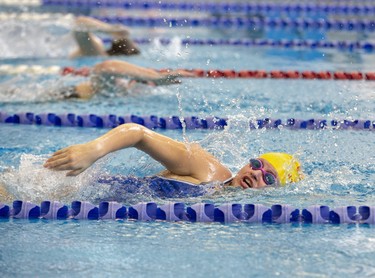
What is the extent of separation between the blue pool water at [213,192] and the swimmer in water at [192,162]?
6 cm

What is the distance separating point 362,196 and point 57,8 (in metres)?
6.21

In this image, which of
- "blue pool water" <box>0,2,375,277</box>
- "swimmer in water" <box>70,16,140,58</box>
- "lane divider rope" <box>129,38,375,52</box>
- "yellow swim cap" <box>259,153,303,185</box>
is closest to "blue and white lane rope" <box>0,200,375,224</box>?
"blue pool water" <box>0,2,375,277</box>

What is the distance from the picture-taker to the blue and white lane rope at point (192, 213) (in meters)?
3.05

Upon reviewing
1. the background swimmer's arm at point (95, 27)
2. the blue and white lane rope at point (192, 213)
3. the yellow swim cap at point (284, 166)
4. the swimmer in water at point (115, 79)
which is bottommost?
the blue and white lane rope at point (192, 213)

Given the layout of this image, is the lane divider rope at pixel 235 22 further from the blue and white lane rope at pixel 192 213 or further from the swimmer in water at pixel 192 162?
the blue and white lane rope at pixel 192 213

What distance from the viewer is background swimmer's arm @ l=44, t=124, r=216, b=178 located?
283cm

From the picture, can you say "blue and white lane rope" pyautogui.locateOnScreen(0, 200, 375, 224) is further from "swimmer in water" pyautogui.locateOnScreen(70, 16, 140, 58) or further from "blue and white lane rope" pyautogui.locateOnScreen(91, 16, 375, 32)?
"blue and white lane rope" pyautogui.locateOnScreen(91, 16, 375, 32)

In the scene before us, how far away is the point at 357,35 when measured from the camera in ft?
25.7

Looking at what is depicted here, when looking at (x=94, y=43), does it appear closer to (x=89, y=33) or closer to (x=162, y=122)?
(x=89, y=33)

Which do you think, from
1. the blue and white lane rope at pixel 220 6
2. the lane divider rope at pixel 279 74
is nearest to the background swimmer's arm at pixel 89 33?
the lane divider rope at pixel 279 74

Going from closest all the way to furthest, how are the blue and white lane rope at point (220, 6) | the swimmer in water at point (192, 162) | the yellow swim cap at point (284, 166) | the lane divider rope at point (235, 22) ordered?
1. the swimmer in water at point (192, 162)
2. the yellow swim cap at point (284, 166)
3. the lane divider rope at point (235, 22)
4. the blue and white lane rope at point (220, 6)

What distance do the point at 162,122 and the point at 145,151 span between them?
1.54 meters

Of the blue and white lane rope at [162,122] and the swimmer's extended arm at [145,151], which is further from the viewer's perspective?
the blue and white lane rope at [162,122]

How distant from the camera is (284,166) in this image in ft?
11.1
